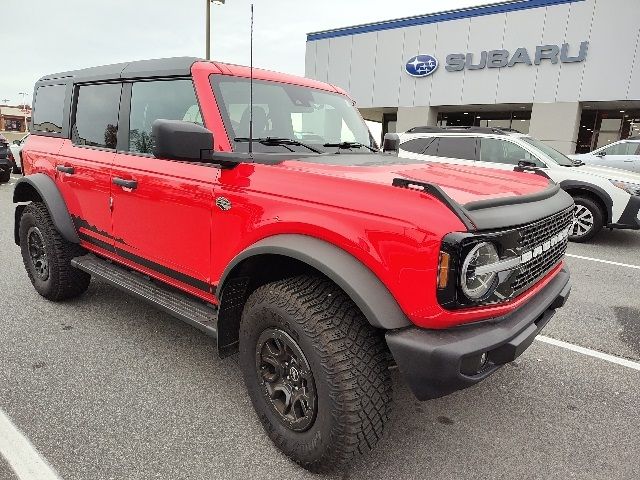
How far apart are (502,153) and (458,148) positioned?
77 cm

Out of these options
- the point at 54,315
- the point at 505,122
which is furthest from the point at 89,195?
the point at 505,122

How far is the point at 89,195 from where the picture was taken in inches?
134

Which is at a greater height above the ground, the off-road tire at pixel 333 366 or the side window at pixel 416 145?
the side window at pixel 416 145

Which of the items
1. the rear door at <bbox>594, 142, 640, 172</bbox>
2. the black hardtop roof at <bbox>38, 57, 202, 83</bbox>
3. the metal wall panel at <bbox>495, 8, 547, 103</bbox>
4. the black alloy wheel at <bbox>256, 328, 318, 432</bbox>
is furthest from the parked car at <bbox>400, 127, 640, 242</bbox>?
the metal wall panel at <bbox>495, 8, 547, 103</bbox>

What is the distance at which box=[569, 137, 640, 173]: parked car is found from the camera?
1166 cm

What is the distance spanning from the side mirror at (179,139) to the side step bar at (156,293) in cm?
93

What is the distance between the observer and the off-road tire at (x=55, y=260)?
3713 mm

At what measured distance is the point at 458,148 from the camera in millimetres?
8188

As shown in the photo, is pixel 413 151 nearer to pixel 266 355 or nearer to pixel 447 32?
pixel 266 355

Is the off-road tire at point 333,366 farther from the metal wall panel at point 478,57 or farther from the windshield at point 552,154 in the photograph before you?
the metal wall panel at point 478,57

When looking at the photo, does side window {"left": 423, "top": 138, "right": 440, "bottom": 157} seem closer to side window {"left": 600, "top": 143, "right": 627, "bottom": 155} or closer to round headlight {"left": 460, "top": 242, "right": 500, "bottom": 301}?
round headlight {"left": 460, "top": 242, "right": 500, "bottom": 301}

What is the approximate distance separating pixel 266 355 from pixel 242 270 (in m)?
0.45

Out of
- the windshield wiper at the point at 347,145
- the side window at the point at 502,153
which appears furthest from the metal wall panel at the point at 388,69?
the windshield wiper at the point at 347,145

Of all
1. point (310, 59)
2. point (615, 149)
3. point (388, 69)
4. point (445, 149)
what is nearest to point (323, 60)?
point (310, 59)
